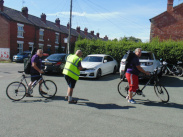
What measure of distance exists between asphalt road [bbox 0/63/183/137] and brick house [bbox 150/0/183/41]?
739 inches

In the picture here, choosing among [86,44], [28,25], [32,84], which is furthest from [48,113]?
[28,25]

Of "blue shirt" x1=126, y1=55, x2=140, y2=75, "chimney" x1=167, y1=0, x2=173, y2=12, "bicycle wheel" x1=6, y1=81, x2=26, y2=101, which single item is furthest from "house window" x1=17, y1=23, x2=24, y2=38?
"blue shirt" x1=126, y1=55, x2=140, y2=75

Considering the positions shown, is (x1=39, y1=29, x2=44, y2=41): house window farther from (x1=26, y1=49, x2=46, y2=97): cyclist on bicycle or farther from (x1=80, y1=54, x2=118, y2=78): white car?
(x1=26, y1=49, x2=46, y2=97): cyclist on bicycle

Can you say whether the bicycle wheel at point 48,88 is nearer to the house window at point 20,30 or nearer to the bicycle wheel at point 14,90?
the bicycle wheel at point 14,90

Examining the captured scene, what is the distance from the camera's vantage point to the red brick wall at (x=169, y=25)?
2303 cm

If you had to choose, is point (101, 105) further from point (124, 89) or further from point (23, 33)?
point (23, 33)

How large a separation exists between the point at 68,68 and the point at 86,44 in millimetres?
12781

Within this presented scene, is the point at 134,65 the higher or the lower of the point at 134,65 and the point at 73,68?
the higher

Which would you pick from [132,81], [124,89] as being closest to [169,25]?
[124,89]

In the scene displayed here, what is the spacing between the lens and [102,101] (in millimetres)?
6422

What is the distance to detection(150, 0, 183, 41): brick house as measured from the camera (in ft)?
75.6

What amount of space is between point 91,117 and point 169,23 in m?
22.2

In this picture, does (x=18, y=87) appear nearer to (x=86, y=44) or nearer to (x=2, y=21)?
(x=86, y=44)

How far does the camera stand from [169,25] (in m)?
23.4
